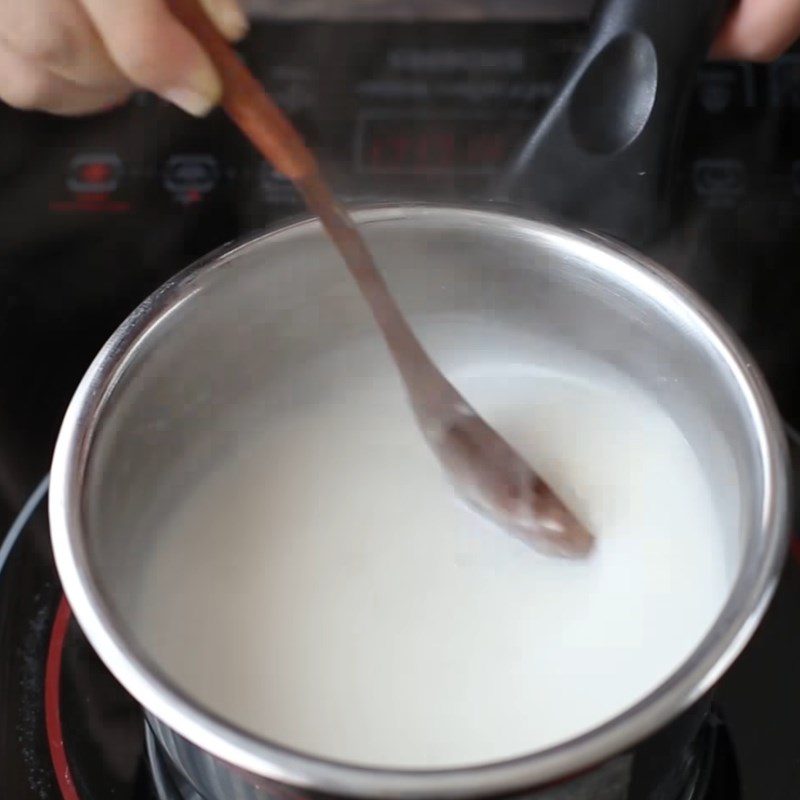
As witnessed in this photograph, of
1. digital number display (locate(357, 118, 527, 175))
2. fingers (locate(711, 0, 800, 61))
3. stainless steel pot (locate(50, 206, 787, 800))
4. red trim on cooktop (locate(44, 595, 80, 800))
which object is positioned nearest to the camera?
stainless steel pot (locate(50, 206, 787, 800))

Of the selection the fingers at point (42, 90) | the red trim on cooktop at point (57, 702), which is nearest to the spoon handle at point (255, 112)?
the fingers at point (42, 90)

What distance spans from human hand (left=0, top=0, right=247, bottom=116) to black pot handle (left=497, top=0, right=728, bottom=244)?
0.66 ft

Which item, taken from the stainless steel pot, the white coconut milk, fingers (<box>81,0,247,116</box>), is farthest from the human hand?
the white coconut milk

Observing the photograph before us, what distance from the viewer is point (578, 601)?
682 millimetres

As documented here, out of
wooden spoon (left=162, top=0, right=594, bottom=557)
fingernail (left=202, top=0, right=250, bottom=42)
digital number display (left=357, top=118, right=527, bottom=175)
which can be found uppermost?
fingernail (left=202, top=0, right=250, bottom=42)

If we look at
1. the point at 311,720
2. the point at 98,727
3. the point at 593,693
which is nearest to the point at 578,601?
the point at 593,693

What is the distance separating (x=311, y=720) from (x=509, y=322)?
1.04ft

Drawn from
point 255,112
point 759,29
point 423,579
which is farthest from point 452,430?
point 759,29

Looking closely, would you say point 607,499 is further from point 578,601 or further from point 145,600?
point 145,600

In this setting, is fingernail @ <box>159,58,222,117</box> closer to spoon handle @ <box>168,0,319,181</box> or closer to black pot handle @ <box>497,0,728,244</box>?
spoon handle @ <box>168,0,319,181</box>

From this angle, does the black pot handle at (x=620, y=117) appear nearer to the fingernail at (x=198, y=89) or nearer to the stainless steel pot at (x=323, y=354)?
the stainless steel pot at (x=323, y=354)

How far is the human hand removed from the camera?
612 millimetres

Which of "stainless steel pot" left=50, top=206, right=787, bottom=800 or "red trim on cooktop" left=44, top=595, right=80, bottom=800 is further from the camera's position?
"red trim on cooktop" left=44, top=595, right=80, bottom=800

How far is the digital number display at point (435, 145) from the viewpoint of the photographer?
0.84 meters
